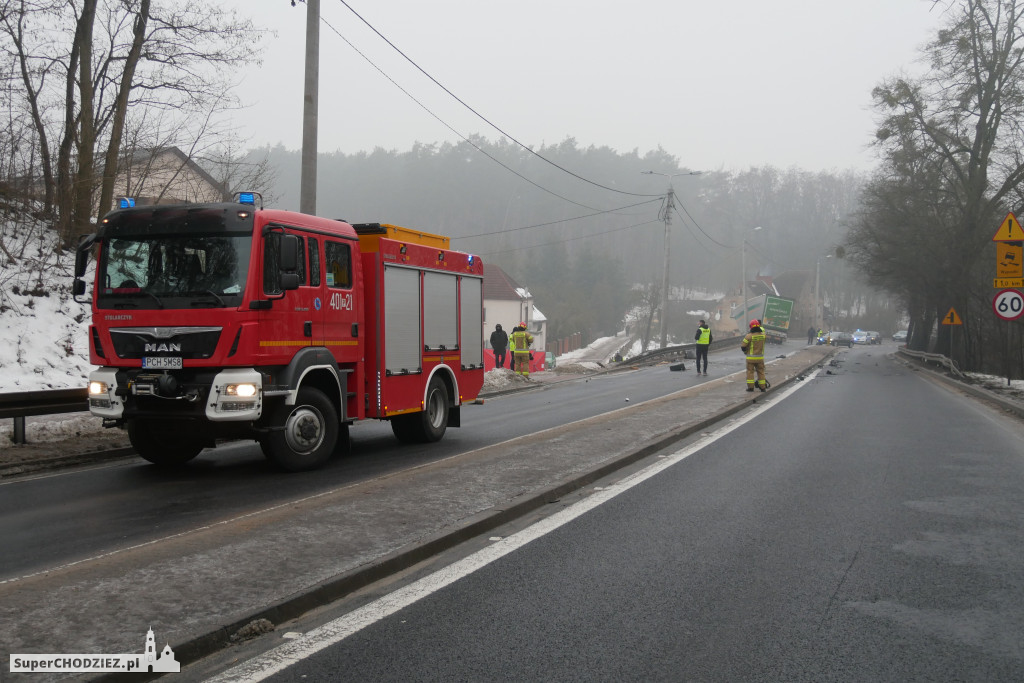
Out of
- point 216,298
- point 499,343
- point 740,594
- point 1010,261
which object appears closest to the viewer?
point 740,594

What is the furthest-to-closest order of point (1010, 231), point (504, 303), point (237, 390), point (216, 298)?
point (504, 303) < point (1010, 231) < point (216, 298) < point (237, 390)

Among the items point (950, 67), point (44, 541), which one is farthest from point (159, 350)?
point (950, 67)

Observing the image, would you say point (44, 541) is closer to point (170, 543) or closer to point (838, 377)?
point (170, 543)

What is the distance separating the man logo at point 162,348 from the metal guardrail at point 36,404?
8.06 ft

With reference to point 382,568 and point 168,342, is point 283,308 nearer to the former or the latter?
point 168,342

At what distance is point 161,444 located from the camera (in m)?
9.88

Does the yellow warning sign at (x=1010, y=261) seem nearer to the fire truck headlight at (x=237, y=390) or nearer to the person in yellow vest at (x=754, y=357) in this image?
the person in yellow vest at (x=754, y=357)

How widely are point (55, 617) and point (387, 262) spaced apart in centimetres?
A: 684

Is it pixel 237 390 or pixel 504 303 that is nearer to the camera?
pixel 237 390

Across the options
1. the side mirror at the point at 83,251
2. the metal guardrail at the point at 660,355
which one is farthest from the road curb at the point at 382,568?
the metal guardrail at the point at 660,355

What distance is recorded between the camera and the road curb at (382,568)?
4.14m

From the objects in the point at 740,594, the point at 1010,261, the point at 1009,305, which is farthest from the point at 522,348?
the point at 740,594

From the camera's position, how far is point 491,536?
657cm

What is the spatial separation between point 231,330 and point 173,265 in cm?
103
